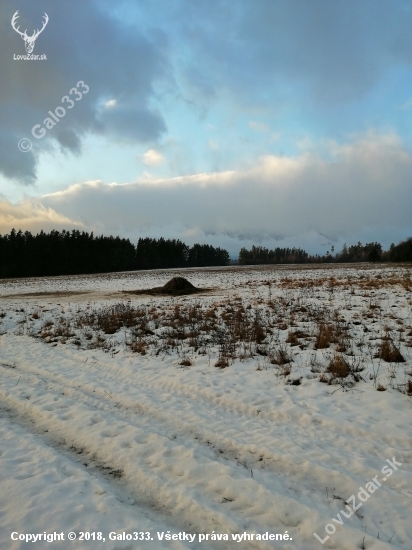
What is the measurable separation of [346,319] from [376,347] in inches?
127

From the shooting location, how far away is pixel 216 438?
17.6 ft

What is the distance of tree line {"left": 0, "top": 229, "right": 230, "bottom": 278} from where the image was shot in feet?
242

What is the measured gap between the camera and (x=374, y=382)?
273 inches

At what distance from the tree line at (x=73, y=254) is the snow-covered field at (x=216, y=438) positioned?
7255 centimetres

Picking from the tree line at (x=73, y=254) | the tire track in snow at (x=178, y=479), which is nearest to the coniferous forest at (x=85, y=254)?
the tree line at (x=73, y=254)

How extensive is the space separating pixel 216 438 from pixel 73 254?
275 feet

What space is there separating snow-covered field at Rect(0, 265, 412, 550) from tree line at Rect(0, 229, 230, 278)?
72.6m

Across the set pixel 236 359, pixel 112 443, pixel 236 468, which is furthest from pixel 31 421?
pixel 236 359

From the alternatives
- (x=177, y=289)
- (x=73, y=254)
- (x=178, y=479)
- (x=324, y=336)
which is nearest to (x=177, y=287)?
(x=177, y=289)

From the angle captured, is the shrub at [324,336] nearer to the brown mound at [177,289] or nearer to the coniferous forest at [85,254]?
the brown mound at [177,289]

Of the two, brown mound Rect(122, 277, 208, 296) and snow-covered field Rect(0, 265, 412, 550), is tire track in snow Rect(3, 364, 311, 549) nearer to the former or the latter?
snow-covered field Rect(0, 265, 412, 550)

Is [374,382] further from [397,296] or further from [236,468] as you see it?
[397,296]

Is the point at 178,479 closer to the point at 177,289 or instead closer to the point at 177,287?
the point at 177,289

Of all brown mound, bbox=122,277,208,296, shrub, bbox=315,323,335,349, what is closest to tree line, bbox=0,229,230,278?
brown mound, bbox=122,277,208,296
